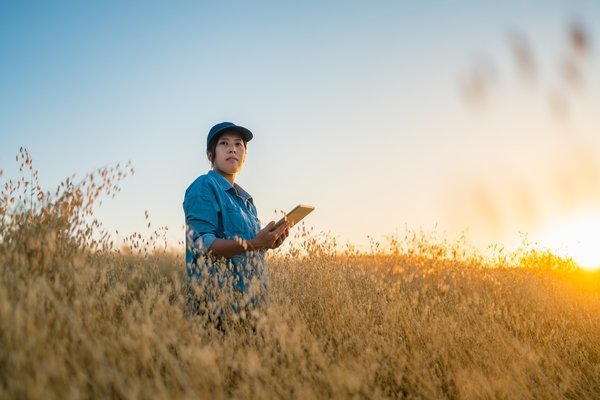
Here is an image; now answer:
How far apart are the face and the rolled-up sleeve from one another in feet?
1.65

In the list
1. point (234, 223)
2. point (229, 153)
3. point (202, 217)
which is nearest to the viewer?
point (202, 217)

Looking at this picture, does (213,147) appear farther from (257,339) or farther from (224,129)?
(257,339)

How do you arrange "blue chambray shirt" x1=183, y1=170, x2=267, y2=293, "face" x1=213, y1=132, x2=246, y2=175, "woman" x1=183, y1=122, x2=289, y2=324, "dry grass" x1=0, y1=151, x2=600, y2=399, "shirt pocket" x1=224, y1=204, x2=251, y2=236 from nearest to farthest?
"dry grass" x1=0, y1=151, x2=600, y2=399 → "woman" x1=183, y1=122, x2=289, y2=324 → "blue chambray shirt" x1=183, y1=170, x2=267, y2=293 → "shirt pocket" x1=224, y1=204, x2=251, y2=236 → "face" x1=213, y1=132, x2=246, y2=175

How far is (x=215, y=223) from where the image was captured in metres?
2.92

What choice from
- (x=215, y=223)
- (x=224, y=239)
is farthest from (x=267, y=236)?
(x=215, y=223)

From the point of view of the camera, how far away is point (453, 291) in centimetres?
423

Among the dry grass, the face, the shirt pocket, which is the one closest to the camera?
the dry grass

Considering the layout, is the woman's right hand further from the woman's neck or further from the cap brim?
the cap brim

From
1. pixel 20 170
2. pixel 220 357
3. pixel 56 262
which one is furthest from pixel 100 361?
pixel 20 170

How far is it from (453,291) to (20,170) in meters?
3.81

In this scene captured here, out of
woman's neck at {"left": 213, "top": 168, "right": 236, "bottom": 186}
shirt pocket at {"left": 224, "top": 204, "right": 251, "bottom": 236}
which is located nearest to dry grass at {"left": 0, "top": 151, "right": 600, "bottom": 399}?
shirt pocket at {"left": 224, "top": 204, "right": 251, "bottom": 236}

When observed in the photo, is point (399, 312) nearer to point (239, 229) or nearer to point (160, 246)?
point (239, 229)

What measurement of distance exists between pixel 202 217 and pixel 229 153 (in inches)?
29.2

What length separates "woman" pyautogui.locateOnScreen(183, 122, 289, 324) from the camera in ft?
8.52
